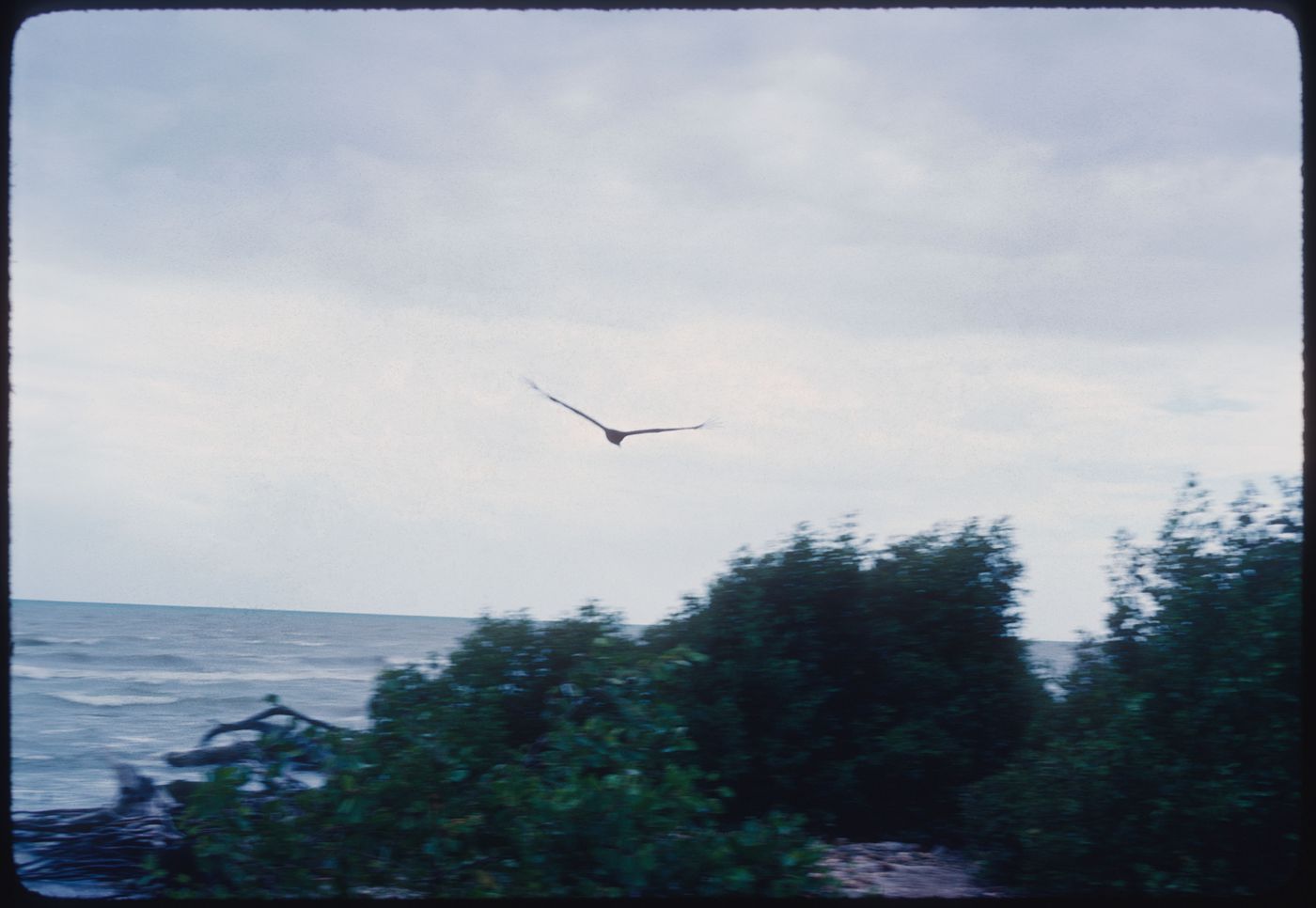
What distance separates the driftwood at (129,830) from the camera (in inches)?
111

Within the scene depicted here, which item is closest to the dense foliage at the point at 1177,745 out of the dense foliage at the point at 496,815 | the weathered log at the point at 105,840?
the dense foliage at the point at 496,815

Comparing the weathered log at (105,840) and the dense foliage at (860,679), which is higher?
the dense foliage at (860,679)

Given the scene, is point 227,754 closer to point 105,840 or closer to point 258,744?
point 258,744

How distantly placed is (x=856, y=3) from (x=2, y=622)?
8.81ft

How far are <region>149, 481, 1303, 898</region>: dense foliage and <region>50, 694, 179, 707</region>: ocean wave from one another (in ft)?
4.86

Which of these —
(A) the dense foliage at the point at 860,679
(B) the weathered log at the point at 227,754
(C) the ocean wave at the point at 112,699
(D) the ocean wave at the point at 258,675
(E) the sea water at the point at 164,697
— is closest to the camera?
(E) the sea water at the point at 164,697

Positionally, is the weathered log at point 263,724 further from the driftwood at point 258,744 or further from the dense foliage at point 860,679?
the dense foliage at point 860,679

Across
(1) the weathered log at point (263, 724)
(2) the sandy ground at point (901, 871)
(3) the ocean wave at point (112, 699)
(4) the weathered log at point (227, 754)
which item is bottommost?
(2) the sandy ground at point (901, 871)

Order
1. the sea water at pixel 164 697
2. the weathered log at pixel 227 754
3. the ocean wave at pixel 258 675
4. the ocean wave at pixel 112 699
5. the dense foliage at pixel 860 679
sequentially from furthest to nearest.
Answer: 1. the ocean wave at pixel 112 699
2. the dense foliage at pixel 860 679
3. the ocean wave at pixel 258 675
4. the weathered log at pixel 227 754
5. the sea water at pixel 164 697

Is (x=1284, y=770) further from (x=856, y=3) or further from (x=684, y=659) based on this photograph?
(x=856, y=3)

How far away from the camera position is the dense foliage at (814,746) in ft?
9.70

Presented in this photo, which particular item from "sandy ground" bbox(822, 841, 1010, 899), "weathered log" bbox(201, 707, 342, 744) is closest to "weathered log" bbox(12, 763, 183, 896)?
"weathered log" bbox(201, 707, 342, 744)

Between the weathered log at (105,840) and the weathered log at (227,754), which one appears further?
the weathered log at (227,754)

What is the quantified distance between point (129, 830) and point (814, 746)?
2.52 meters
